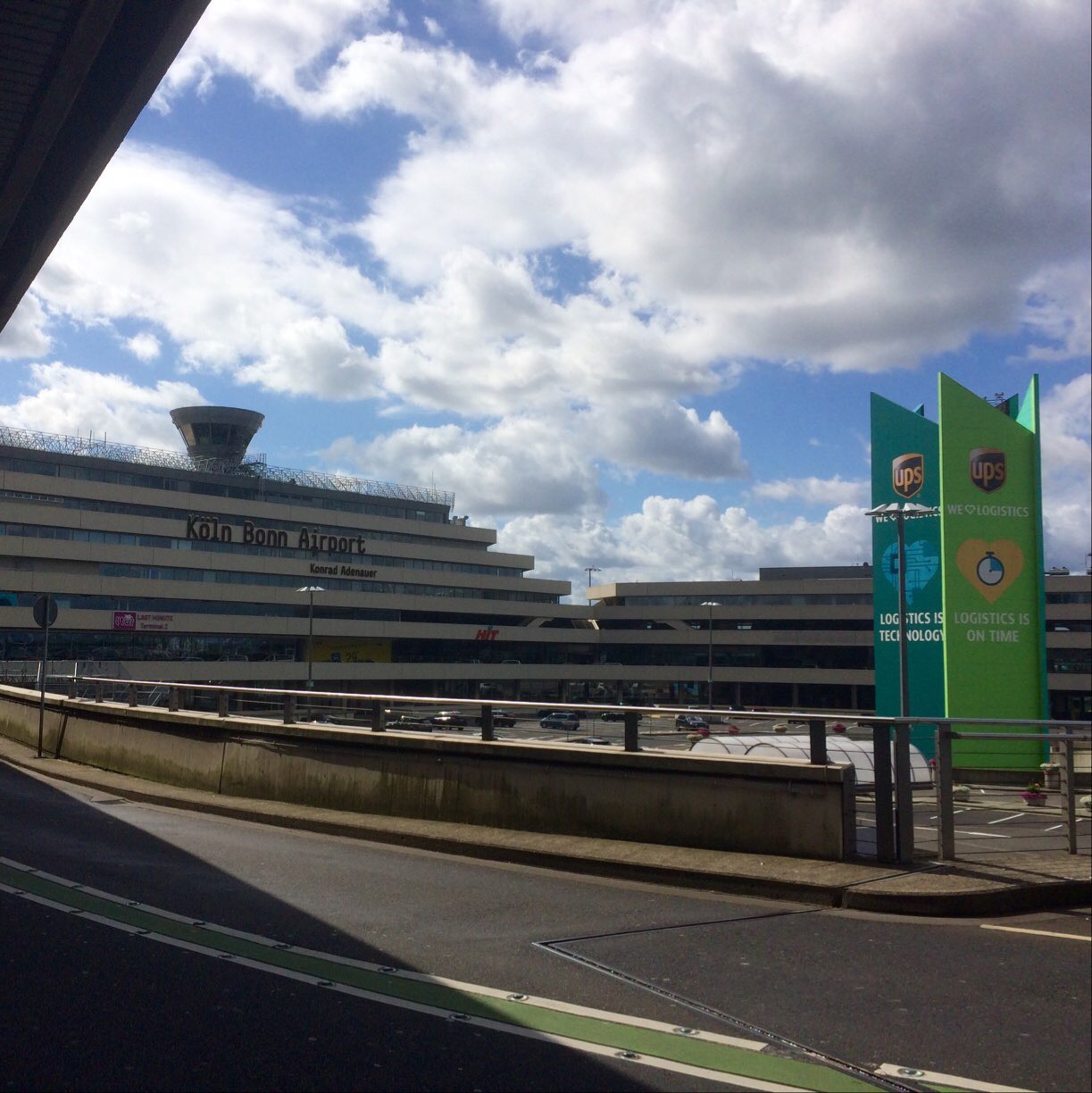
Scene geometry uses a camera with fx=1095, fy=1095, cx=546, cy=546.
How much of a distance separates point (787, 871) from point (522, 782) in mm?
3384

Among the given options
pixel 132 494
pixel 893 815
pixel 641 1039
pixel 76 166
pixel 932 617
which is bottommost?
pixel 641 1039

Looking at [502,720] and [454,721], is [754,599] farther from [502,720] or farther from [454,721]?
[502,720]

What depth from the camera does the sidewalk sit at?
841cm

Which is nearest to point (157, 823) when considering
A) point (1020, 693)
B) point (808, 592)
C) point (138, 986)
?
point (138, 986)

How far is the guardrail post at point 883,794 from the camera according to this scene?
9508mm

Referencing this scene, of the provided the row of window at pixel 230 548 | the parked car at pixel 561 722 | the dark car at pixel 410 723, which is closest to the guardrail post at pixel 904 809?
the parked car at pixel 561 722

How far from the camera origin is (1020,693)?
3588cm

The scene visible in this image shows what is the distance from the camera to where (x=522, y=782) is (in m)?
11.7

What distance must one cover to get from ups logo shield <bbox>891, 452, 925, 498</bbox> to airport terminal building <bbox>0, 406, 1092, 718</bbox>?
3561 cm

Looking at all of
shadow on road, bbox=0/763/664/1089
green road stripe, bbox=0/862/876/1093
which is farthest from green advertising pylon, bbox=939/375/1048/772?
green road stripe, bbox=0/862/876/1093

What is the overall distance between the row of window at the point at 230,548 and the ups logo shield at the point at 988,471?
2248 inches

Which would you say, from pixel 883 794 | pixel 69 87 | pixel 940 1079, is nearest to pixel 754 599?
pixel 883 794

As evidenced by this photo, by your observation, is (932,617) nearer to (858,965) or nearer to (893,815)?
(893,815)

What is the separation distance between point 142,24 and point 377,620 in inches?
3090
